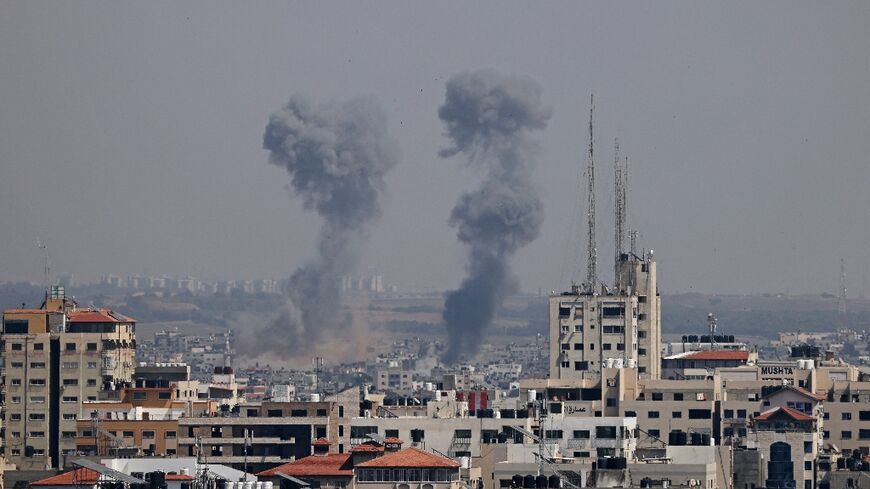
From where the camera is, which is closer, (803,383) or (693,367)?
(803,383)

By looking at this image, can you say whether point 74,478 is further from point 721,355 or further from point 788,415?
point 721,355

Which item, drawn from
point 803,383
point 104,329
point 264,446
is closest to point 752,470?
point 264,446

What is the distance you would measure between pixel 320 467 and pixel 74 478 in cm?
889

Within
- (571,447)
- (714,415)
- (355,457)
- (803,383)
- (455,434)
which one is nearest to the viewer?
(355,457)

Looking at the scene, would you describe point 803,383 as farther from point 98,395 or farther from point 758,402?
point 98,395

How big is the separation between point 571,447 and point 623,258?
51.0 meters

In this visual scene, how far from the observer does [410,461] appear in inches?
3920

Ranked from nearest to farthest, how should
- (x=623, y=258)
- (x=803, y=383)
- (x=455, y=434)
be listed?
1. (x=455, y=434)
2. (x=803, y=383)
3. (x=623, y=258)

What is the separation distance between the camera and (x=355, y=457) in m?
104

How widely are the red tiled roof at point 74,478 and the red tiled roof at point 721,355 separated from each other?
70237 mm

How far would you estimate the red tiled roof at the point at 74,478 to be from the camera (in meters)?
97.9

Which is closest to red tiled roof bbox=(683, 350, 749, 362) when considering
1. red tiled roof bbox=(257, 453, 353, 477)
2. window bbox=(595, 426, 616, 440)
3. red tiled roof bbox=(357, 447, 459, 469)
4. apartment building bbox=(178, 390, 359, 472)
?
apartment building bbox=(178, 390, 359, 472)

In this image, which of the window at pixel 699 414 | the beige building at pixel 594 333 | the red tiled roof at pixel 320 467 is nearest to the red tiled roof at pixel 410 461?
the red tiled roof at pixel 320 467

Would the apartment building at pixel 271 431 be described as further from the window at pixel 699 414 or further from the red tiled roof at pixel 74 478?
the red tiled roof at pixel 74 478
